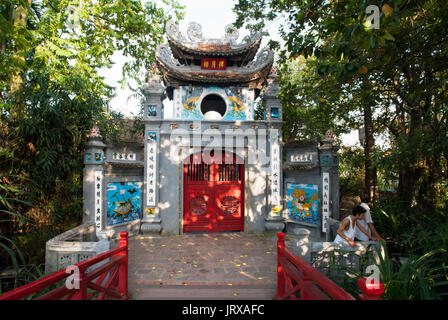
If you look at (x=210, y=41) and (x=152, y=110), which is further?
(x=210, y=41)

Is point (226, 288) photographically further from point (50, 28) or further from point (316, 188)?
point (50, 28)

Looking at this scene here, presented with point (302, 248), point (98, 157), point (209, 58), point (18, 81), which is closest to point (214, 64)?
point (209, 58)

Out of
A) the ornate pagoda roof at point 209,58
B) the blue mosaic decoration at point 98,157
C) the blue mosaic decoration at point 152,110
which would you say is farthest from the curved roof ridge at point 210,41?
the blue mosaic decoration at point 98,157

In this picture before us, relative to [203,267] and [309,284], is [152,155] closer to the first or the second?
[203,267]

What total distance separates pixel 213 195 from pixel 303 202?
9.20 feet

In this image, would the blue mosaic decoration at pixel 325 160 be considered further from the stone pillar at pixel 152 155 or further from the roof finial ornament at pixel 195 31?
the roof finial ornament at pixel 195 31

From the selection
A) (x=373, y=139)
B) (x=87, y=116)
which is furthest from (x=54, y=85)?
(x=373, y=139)

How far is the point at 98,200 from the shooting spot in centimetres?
596

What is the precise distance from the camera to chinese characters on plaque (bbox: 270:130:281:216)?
7.06 meters

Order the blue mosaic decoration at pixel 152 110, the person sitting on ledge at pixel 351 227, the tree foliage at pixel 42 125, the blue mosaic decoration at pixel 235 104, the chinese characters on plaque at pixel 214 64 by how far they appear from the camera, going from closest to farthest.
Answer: the person sitting on ledge at pixel 351 227
the tree foliage at pixel 42 125
the blue mosaic decoration at pixel 152 110
the blue mosaic decoration at pixel 235 104
the chinese characters on plaque at pixel 214 64

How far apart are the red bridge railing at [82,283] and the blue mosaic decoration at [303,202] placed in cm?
523

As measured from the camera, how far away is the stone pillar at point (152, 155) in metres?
6.74

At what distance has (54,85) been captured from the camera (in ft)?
19.4

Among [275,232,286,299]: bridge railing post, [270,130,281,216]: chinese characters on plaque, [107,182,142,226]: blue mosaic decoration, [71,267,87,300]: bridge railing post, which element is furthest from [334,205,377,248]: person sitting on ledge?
[107,182,142,226]: blue mosaic decoration
